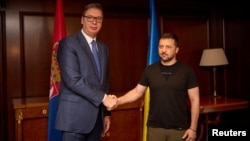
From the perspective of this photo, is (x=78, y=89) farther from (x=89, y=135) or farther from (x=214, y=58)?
(x=214, y=58)

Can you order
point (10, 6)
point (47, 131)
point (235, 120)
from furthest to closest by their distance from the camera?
point (235, 120) → point (10, 6) → point (47, 131)

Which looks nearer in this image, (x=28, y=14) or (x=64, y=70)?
(x=64, y=70)

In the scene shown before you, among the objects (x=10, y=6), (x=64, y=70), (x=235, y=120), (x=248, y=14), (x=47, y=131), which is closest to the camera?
(x=64, y=70)

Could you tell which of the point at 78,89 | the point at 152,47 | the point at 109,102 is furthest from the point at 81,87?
the point at 152,47

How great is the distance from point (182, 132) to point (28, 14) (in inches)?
76.7

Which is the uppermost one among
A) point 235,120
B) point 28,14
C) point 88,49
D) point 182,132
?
point 28,14

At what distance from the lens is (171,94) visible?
1958 millimetres

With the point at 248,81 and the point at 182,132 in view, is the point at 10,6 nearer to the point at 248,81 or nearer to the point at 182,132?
the point at 182,132

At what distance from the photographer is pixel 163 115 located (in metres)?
1.98

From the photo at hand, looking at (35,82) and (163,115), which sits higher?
(35,82)

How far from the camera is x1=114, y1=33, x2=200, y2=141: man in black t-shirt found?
77.3 inches

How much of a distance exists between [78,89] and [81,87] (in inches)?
0.9

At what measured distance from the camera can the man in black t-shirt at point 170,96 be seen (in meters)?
1.96

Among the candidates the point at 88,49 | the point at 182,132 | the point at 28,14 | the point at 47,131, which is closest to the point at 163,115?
the point at 182,132
